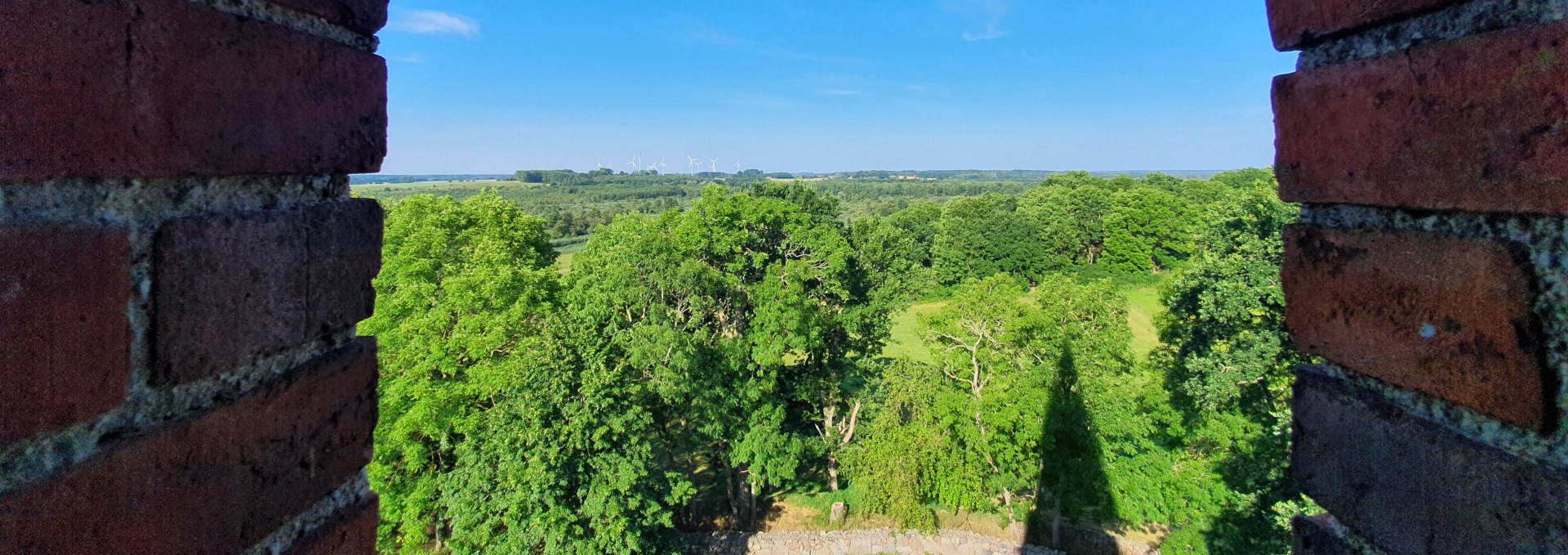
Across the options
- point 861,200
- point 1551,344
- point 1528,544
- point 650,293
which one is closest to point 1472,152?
point 1551,344

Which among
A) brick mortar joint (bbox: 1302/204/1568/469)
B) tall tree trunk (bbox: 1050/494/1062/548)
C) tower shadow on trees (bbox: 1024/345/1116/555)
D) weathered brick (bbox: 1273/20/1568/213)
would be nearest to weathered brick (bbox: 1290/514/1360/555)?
brick mortar joint (bbox: 1302/204/1568/469)

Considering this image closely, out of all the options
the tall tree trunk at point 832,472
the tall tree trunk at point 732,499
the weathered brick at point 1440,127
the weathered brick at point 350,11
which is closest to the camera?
the weathered brick at point 1440,127

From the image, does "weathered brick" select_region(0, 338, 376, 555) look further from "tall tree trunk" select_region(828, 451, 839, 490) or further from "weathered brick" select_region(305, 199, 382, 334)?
"tall tree trunk" select_region(828, 451, 839, 490)

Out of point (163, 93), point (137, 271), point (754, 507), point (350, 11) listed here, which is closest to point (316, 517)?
point (137, 271)

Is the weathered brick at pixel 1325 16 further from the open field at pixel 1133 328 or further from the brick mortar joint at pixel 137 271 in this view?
the open field at pixel 1133 328

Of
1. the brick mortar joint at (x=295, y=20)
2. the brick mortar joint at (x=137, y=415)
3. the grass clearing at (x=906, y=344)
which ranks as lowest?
the grass clearing at (x=906, y=344)

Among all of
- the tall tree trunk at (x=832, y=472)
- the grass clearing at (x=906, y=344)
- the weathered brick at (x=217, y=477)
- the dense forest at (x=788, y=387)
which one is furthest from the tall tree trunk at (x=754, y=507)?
the weathered brick at (x=217, y=477)

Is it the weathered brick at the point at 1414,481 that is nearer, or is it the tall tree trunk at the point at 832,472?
the weathered brick at the point at 1414,481
